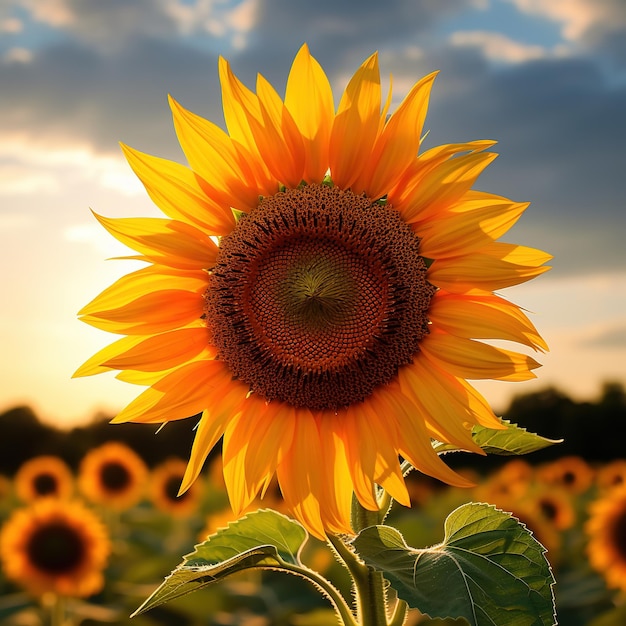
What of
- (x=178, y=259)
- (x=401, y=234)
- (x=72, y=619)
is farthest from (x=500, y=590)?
(x=72, y=619)

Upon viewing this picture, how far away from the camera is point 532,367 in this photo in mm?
2486

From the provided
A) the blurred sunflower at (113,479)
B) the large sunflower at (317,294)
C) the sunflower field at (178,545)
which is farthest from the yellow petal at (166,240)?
the blurred sunflower at (113,479)

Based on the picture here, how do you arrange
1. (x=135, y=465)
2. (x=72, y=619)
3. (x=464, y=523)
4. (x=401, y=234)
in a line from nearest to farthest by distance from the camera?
(x=464, y=523) < (x=401, y=234) < (x=72, y=619) < (x=135, y=465)

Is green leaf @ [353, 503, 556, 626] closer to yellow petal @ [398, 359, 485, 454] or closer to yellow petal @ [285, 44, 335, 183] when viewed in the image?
yellow petal @ [398, 359, 485, 454]

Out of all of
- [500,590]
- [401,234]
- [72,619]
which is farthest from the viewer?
[72,619]

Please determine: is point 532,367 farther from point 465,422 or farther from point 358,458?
point 358,458

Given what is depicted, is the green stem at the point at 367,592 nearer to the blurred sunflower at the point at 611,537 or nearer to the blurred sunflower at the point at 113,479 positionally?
the blurred sunflower at the point at 611,537

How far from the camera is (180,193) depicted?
2656mm

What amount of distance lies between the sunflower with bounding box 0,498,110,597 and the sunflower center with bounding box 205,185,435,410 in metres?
5.85

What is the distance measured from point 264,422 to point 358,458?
343 millimetres

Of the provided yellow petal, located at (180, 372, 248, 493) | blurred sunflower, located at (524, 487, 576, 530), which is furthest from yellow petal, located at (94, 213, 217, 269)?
blurred sunflower, located at (524, 487, 576, 530)

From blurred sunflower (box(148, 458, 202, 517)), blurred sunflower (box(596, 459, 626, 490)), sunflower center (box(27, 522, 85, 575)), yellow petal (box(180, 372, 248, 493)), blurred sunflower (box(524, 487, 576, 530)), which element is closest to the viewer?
yellow petal (box(180, 372, 248, 493))

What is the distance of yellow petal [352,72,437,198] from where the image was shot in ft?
8.29

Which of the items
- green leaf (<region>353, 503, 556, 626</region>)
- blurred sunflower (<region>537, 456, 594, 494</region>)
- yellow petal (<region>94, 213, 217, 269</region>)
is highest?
yellow petal (<region>94, 213, 217, 269</region>)
